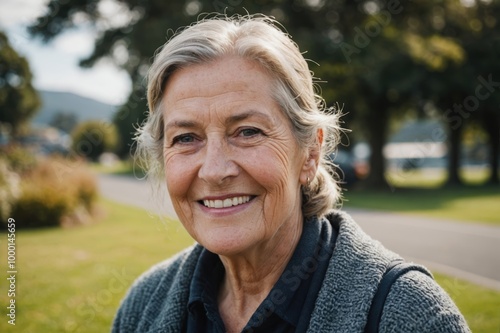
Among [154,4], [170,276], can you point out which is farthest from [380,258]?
[154,4]

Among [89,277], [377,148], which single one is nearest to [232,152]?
[89,277]

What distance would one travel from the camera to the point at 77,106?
34.8 feet

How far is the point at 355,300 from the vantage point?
1.72m

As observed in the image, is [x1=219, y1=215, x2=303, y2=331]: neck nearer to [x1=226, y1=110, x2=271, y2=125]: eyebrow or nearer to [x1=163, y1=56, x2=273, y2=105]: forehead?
[x1=226, y1=110, x2=271, y2=125]: eyebrow

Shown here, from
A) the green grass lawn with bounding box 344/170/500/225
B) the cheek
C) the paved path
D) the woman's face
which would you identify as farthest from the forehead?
the green grass lawn with bounding box 344/170/500/225

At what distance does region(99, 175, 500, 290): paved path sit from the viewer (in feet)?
22.9

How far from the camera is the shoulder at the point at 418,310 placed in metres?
1.60

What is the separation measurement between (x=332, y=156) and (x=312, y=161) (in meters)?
1.59

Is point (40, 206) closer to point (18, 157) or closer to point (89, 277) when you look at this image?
point (89, 277)

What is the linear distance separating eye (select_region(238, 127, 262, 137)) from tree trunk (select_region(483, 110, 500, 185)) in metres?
29.0

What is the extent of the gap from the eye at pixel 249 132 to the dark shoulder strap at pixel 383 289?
28.8 inches

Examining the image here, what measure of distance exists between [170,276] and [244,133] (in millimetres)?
919

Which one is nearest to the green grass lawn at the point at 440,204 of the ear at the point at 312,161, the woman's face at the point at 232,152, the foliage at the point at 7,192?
the foliage at the point at 7,192

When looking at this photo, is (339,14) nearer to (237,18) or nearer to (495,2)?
Answer: (495,2)
